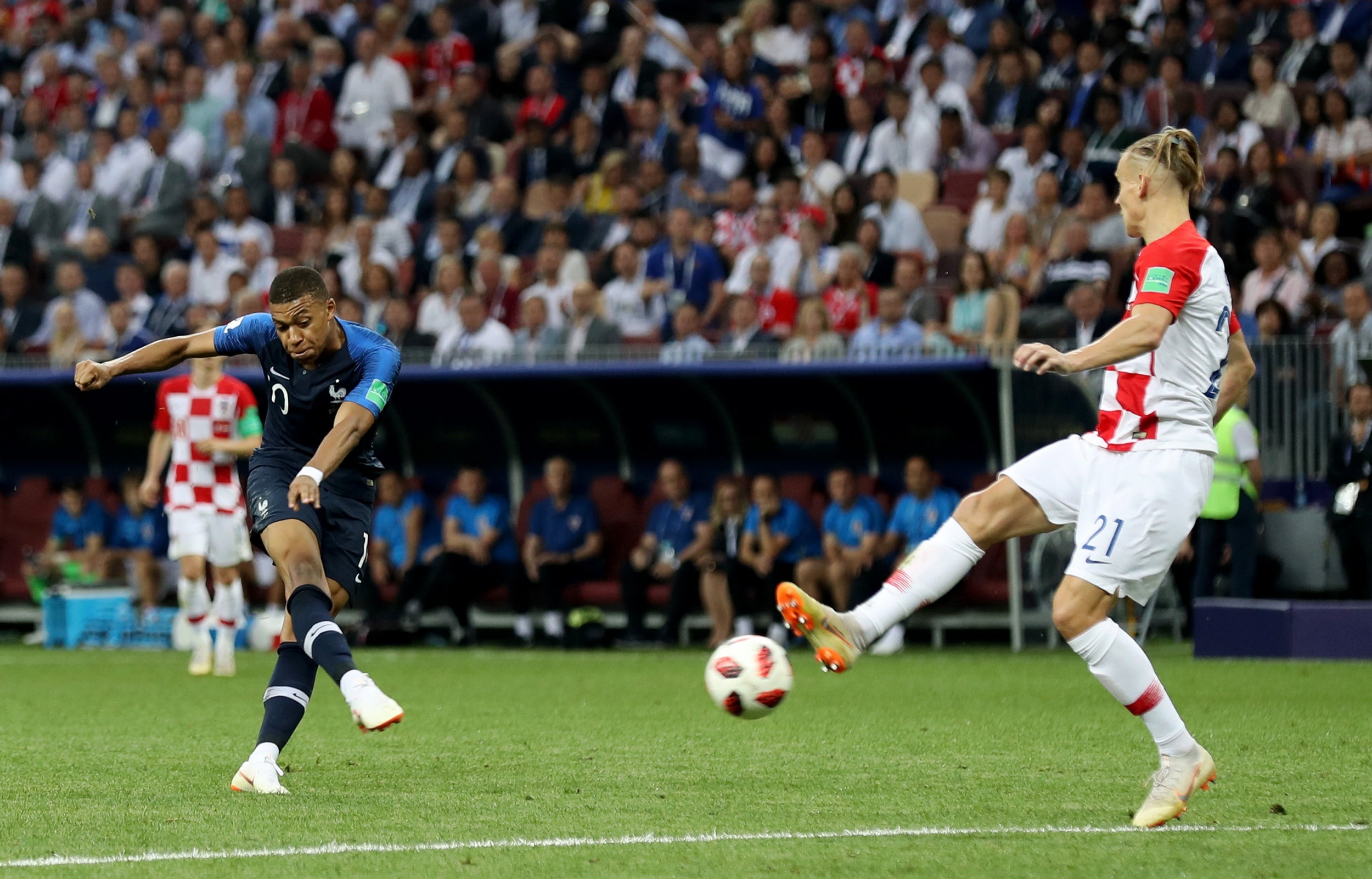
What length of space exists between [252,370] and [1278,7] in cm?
938

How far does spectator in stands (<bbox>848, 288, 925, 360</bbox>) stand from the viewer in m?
A: 14.1

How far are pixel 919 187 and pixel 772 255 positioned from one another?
64.8 inches

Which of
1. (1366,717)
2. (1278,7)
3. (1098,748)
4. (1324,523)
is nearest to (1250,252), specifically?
(1324,523)

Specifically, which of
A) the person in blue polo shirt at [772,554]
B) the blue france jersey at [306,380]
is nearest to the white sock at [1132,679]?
the blue france jersey at [306,380]

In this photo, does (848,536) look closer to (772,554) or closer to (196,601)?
(772,554)

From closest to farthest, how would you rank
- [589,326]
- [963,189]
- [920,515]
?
[920,515]
[589,326]
[963,189]

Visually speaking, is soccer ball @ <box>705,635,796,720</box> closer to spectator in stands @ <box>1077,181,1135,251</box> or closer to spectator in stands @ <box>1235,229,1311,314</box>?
spectator in stands @ <box>1235,229,1311,314</box>

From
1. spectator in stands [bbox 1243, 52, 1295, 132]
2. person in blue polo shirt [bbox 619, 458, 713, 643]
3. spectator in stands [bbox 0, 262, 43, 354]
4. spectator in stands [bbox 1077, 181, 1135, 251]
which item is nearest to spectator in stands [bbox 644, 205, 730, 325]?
person in blue polo shirt [bbox 619, 458, 713, 643]

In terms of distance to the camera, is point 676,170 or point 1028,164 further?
point 676,170

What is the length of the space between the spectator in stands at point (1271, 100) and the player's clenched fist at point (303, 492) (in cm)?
1151

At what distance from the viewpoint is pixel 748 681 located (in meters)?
6.11

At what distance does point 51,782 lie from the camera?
261 inches

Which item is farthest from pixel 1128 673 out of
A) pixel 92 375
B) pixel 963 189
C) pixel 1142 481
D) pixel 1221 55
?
pixel 1221 55

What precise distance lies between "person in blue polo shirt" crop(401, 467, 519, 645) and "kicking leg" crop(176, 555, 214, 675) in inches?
96.9
